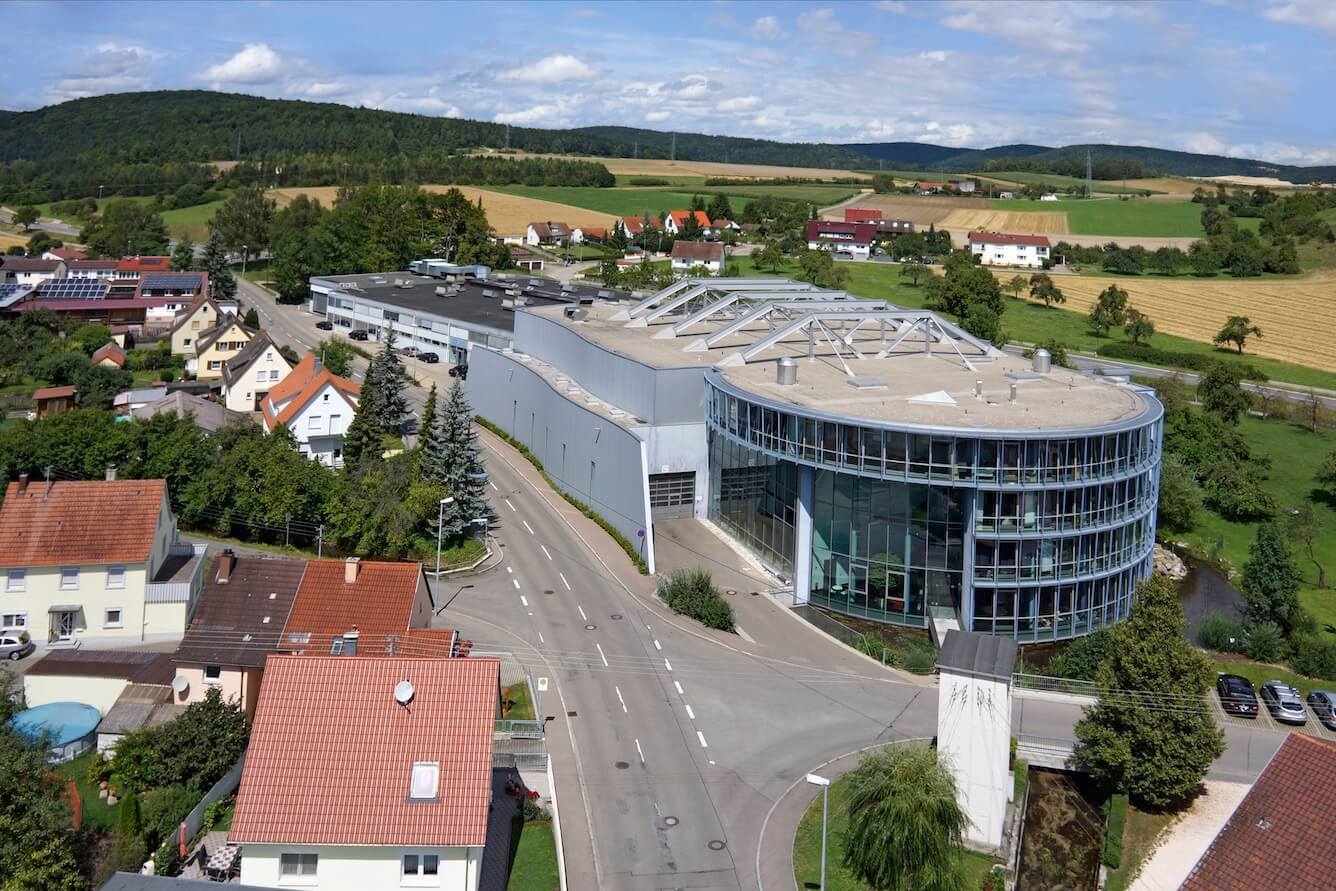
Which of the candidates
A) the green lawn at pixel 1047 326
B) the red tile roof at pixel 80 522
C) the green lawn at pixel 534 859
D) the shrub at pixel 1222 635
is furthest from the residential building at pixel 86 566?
the green lawn at pixel 1047 326

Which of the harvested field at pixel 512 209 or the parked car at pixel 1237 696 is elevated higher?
the harvested field at pixel 512 209

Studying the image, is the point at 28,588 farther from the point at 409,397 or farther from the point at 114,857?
the point at 409,397

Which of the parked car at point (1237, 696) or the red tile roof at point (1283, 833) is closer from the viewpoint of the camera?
the red tile roof at point (1283, 833)

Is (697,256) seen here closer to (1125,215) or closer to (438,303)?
(438,303)

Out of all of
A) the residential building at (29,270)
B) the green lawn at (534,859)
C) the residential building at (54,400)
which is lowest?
the green lawn at (534,859)

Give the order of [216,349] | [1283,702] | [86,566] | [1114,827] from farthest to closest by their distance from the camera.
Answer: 1. [216,349]
2. [86,566]
3. [1283,702]
4. [1114,827]

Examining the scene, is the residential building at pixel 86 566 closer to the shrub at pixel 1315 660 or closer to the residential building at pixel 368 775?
the residential building at pixel 368 775

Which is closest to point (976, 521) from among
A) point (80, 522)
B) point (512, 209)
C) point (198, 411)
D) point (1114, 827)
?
point (1114, 827)
